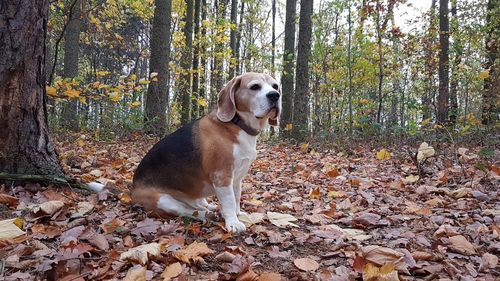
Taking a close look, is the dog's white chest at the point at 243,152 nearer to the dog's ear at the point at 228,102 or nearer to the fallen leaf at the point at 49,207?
the dog's ear at the point at 228,102

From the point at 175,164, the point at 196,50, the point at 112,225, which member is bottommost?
the point at 112,225

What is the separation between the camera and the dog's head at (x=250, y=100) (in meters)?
3.54

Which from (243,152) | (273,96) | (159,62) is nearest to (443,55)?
(159,62)

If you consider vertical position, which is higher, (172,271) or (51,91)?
(51,91)

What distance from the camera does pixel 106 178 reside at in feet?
16.3

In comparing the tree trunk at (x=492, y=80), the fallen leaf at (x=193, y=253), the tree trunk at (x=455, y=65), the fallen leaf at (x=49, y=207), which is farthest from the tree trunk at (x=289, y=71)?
the fallen leaf at (x=193, y=253)

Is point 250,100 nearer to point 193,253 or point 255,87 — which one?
point 255,87

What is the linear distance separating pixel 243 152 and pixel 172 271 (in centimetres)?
140

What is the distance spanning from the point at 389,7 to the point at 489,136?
4810 millimetres

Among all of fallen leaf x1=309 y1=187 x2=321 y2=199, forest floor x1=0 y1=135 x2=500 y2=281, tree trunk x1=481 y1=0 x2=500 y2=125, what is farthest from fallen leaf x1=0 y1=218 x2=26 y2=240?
tree trunk x1=481 y1=0 x2=500 y2=125

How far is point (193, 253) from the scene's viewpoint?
8.38 ft

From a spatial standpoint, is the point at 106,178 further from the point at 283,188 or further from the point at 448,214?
the point at 448,214

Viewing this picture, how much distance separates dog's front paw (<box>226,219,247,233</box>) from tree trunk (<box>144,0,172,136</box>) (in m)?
7.13

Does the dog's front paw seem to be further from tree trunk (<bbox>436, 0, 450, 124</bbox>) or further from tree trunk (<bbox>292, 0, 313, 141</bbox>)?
tree trunk (<bbox>436, 0, 450, 124</bbox>)
